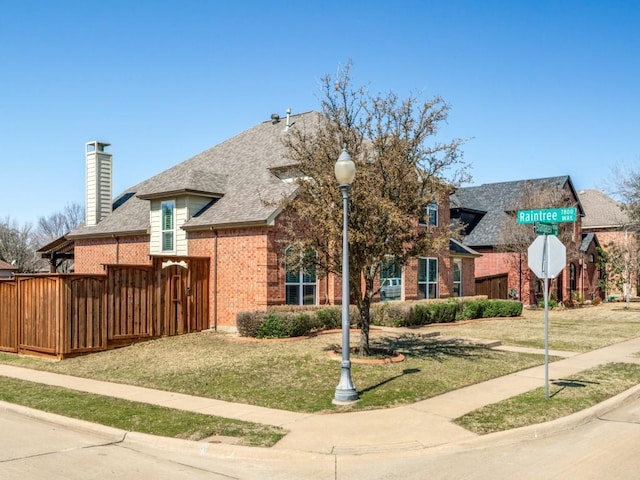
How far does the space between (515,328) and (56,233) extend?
72.9 meters

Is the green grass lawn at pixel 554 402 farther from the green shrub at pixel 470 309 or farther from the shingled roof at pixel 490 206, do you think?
the shingled roof at pixel 490 206

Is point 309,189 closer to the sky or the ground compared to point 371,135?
closer to the ground

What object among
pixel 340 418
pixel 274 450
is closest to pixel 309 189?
pixel 340 418

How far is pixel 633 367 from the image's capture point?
14.3 meters

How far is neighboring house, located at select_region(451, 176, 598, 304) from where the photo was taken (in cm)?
3738

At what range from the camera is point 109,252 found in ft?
87.8

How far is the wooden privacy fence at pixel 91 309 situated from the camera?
1603cm

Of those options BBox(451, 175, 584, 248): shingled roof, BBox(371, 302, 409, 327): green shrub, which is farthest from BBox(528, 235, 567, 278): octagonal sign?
BBox(451, 175, 584, 248): shingled roof

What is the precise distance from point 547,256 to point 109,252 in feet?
67.9

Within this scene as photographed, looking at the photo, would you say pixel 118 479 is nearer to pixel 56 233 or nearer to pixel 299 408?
pixel 299 408

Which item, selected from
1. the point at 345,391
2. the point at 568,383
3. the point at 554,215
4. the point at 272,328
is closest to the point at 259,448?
the point at 345,391

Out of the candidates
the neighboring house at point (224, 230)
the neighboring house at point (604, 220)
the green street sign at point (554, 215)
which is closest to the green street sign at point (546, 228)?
the green street sign at point (554, 215)

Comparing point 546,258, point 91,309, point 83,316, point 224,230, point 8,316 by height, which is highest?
point 224,230

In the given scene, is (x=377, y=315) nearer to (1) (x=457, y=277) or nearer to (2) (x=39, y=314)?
(1) (x=457, y=277)
